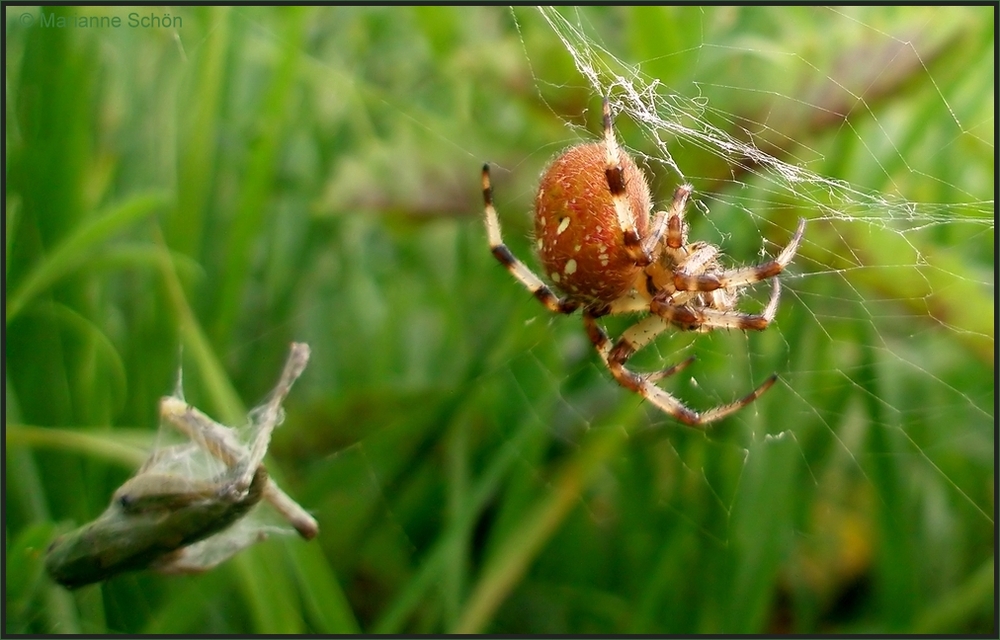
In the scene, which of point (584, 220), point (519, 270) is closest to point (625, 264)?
point (584, 220)

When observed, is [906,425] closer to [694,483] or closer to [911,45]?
[694,483]

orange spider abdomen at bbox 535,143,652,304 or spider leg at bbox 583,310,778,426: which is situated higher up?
orange spider abdomen at bbox 535,143,652,304

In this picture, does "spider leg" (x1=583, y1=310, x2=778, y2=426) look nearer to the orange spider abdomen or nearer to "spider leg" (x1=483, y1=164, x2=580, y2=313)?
"spider leg" (x1=483, y1=164, x2=580, y2=313)

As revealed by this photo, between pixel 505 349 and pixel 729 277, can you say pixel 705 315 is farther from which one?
pixel 505 349

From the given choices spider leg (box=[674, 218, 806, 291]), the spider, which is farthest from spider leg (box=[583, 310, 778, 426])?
spider leg (box=[674, 218, 806, 291])

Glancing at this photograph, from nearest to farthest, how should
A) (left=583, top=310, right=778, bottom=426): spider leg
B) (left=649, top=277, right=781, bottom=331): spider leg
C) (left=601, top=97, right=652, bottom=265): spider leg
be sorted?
(left=601, top=97, right=652, bottom=265): spider leg, (left=649, top=277, right=781, bottom=331): spider leg, (left=583, top=310, right=778, bottom=426): spider leg

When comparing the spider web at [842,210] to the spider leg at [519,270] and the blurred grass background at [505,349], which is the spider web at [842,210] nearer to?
the blurred grass background at [505,349]

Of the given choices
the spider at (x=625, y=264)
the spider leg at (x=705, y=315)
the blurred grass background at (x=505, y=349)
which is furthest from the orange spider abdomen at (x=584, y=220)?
the blurred grass background at (x=505, y=349)
